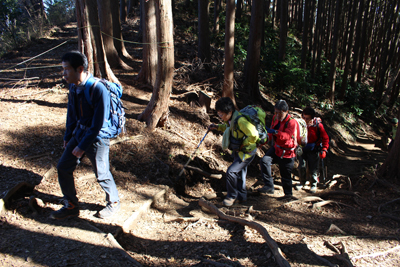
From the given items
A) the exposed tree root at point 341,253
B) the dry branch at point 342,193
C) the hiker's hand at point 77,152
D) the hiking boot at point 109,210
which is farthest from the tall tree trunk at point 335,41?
the hiker's hand at point 77,152

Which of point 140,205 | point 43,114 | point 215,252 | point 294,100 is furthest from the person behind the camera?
point 294,100

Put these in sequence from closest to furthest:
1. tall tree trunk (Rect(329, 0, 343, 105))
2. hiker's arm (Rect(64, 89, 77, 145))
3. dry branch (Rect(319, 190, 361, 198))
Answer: hiker's arm (Rect(64, 89, 77, 145)) → dry branch (Rect(319, 190, 361, 198)) → tall tree trunk (Rect(329, 0, 343, 105))

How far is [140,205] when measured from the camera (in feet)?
14.9

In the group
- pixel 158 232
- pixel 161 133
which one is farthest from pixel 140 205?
pixel 161 133

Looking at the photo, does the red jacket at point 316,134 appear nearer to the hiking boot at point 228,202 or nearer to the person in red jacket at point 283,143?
the person in red jacket at point 283,143

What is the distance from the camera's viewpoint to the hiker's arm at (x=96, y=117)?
131 inches

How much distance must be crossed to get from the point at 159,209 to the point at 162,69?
3.52 m

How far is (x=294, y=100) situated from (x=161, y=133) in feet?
34.1

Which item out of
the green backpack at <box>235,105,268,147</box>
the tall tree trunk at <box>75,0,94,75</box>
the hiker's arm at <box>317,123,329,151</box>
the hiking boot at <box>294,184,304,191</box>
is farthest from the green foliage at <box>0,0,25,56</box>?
the hiker's arm at <box>317,123,329,151</box>

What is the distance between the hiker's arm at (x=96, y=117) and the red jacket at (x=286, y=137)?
334 cm

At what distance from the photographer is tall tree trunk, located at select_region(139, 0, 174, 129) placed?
629 centimetres

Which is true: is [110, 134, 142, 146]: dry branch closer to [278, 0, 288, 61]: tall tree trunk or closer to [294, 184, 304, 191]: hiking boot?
[294, 184, 304, 191]: hiking boot

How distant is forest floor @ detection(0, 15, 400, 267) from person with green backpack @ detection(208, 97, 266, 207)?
515mm

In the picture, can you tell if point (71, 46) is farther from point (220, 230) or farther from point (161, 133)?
point (220, 230)
